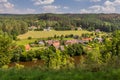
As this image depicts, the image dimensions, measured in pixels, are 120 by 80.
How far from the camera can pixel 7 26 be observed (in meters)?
112

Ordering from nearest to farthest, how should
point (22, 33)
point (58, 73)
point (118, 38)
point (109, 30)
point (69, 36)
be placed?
1. point (58, 73)
2. point (118, 38)
3. point (69, 36)
4. point (22, 33)
5. point (109, 30)

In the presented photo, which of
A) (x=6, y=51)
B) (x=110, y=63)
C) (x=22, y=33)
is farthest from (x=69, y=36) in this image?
(x=110, y=63)

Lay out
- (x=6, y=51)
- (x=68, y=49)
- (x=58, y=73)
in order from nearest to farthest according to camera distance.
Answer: (x=58, y=73), (x=6, y=51), (x=68, y=49)

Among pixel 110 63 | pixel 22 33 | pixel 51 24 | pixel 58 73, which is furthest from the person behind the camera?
pixel 51 24

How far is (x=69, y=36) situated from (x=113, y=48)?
7798cm

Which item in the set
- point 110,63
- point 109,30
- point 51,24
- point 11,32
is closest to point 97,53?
point 110,63

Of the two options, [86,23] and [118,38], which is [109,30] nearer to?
[86,23]

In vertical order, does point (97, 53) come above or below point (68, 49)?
above

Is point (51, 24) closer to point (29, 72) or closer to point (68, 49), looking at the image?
point (68, 49)

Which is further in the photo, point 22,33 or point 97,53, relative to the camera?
point 22,33

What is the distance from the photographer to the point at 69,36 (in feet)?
347

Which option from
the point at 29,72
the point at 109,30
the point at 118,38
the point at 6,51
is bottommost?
the point at 109,30

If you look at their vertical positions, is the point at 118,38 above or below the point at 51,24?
above

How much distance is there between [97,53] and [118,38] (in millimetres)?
3166
